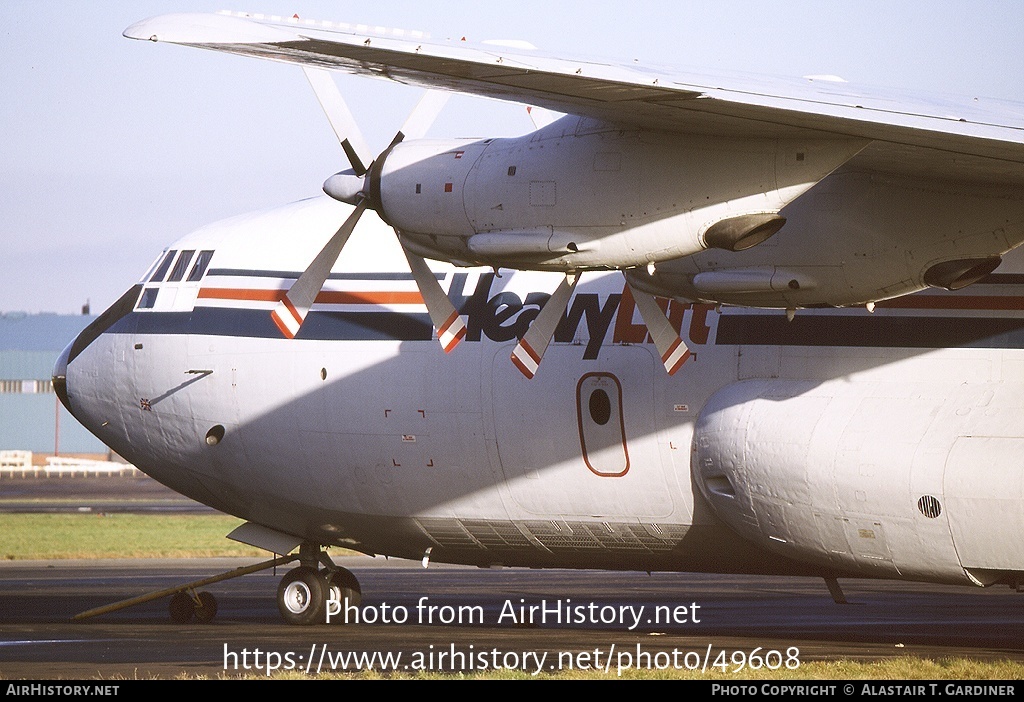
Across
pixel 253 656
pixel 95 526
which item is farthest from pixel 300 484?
pixel 95 526

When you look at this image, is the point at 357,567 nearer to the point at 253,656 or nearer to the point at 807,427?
the point at 253,656

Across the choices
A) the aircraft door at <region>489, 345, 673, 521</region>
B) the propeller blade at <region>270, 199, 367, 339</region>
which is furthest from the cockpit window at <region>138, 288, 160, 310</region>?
the propeller blade at <region>270, 199, 367, 339</region>

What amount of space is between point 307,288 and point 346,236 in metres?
0.77

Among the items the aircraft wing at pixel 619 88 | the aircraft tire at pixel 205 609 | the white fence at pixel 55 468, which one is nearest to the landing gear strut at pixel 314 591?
the aircraft tire at pixel 205 609

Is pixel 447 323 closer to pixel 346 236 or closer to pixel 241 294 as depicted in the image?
pixel 346 236

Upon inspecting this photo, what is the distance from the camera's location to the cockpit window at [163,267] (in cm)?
2206

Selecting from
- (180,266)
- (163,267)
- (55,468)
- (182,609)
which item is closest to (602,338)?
(180,266)

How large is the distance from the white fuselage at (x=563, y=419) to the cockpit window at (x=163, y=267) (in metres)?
0.16

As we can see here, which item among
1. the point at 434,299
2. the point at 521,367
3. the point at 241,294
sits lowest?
the point at 241,294

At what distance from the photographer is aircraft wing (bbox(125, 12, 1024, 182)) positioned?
11.3 m

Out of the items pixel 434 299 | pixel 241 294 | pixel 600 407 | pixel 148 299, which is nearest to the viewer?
pixel 434 299

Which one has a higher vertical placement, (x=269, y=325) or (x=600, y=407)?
(x=269, y=325)

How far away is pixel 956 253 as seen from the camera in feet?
45.5

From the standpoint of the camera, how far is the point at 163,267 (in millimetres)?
22141
